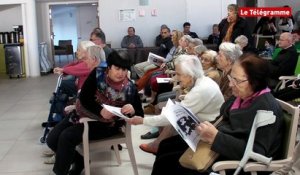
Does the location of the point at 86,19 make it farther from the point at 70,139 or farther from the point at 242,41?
the point at 70,139

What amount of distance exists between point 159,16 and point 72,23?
6.29 meters

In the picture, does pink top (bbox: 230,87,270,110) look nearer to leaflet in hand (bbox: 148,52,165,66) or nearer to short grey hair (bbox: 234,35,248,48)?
short grey hair (bbox: 234,35,248,48)

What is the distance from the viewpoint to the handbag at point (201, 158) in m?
2.09

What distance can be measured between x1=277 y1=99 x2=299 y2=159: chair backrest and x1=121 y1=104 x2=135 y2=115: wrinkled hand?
1173 mm

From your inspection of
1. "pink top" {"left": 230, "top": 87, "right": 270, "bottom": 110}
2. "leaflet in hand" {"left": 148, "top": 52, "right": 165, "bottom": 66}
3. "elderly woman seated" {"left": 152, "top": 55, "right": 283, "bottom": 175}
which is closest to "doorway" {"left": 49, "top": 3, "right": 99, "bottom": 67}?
"leaflet in hand" {"left": 148, "top": 52, "right": 165, "bottom": 66}

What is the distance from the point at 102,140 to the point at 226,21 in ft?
11.1

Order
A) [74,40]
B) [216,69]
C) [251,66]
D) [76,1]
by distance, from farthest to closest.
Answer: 1. [74,40]
2. [76,1]
3. [216,69]
4. [251,66]

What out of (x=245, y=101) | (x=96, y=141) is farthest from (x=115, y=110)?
(x=245, y=101)

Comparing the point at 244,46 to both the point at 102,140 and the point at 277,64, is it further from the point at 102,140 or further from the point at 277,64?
the point at 102,140

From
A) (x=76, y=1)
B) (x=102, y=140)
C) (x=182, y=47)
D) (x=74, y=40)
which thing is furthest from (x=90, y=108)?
(x=74, y=40)

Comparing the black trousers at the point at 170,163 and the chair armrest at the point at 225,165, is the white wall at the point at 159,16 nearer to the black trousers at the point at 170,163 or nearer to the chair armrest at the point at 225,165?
the black trousers at the point at 170,163

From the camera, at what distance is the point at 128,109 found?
288 centimetres

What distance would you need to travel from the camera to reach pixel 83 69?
3855mm

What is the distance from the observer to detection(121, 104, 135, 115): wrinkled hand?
9.41 ft
